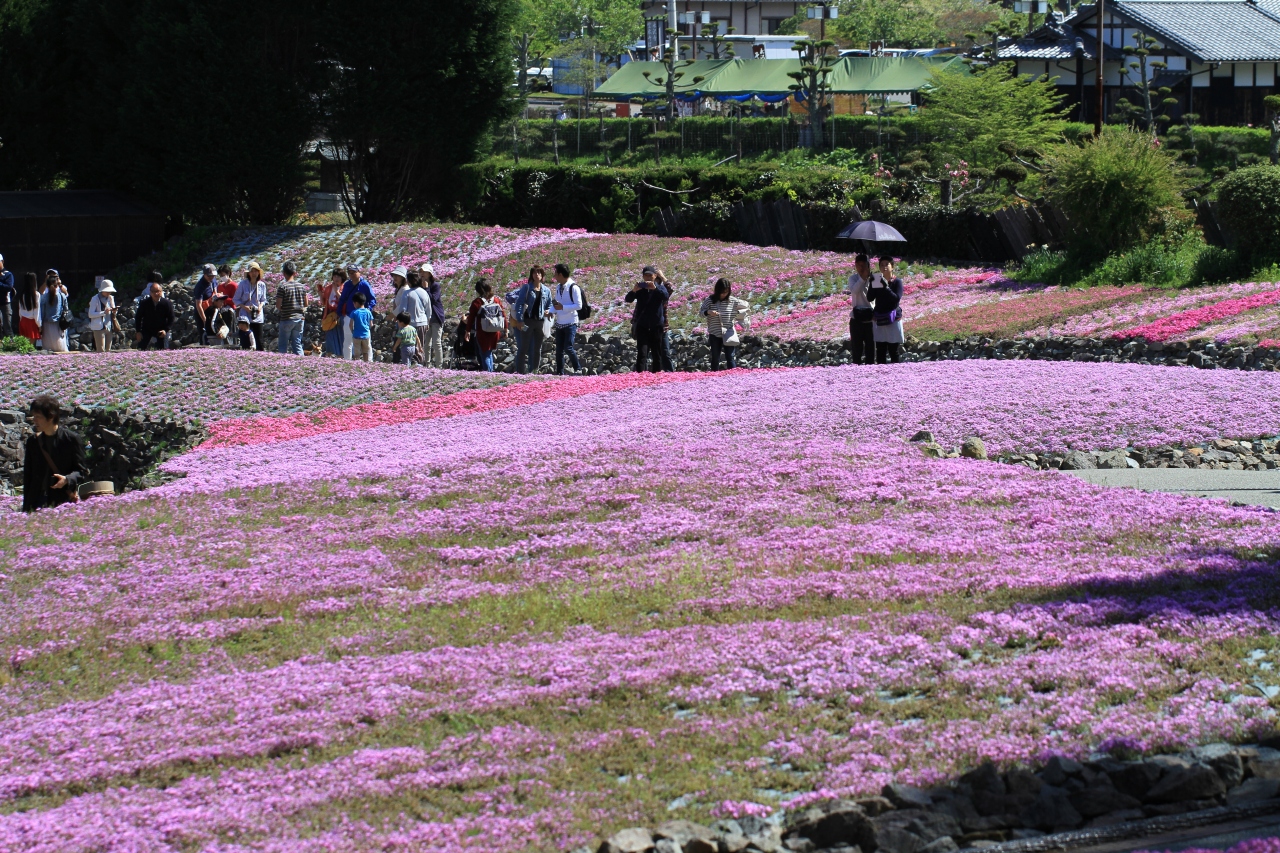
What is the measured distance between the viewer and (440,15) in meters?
41.2

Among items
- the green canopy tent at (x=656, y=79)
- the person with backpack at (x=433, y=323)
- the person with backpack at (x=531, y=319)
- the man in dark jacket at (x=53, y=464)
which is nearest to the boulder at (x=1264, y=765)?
the man in dark jacket at (x=53, y=464)

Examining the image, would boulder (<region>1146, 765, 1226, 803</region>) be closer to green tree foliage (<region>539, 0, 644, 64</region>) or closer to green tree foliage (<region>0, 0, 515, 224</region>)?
green tree foliage (<region>0, 0, 515, 224</region>)

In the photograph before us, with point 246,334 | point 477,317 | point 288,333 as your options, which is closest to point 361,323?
point 477,317

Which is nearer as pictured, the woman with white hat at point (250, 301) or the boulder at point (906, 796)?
the boulder at point (906, 796)

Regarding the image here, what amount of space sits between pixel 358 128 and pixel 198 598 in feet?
115

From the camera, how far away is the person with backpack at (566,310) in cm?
2130

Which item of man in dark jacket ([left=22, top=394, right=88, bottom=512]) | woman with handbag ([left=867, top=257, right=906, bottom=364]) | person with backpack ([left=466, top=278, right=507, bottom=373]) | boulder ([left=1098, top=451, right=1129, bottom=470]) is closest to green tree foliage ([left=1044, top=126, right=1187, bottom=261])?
woman with handbag ([left=867, top=257, right=906, bottom=364])

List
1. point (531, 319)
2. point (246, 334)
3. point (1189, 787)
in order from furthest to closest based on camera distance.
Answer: point (246, 334) < point (531, 319) < point (1189, 787)

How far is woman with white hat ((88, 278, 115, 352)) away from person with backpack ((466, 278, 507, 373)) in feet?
24.4

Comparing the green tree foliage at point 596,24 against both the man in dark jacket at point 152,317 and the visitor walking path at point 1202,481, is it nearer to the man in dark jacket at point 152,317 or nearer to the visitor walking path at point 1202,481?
the man in dark jacket at point 152,317

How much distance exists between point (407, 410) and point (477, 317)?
15.5 ft

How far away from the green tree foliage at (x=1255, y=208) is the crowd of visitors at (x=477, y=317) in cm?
847

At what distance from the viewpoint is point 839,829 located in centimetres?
538

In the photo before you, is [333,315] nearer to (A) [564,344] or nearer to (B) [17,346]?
(A) [564,344]
